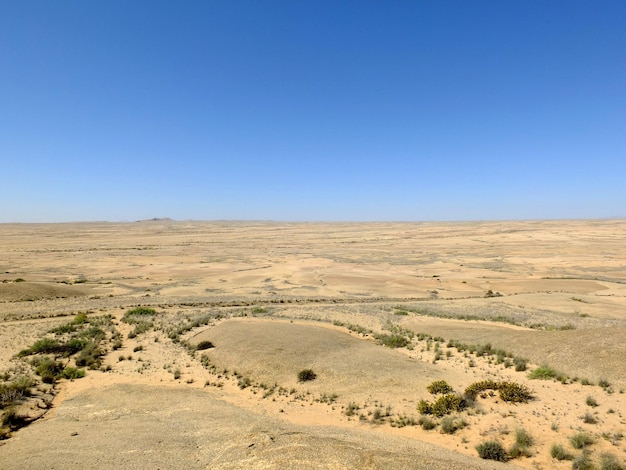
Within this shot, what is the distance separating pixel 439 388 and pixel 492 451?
171 inches

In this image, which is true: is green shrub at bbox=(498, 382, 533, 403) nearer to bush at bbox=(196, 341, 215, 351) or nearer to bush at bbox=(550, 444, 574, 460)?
bush at bbox=(550, 444, 574, 460)

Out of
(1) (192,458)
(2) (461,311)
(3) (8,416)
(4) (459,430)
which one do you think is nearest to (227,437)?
(1) (192,458)

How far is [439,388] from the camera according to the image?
1409 centimetres

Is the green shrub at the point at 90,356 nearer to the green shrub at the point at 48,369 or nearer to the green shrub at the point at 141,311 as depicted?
the green shrub at the point at 48,369

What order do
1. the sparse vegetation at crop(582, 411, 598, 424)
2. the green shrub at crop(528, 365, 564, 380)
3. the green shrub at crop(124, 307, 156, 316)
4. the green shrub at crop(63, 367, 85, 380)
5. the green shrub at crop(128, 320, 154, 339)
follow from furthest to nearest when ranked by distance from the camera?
the green shrub at crop(124, 307, 156, 316) < the green shrub at crop(128, 320, 154, 339) < the green shrub at crop(63, 367, 85, 380) < the green shrub at crop(528, 365, 564, 380) < the sparse vegetation at crop(582, 411, 598, 424)

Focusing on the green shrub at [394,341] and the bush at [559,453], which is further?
the green shrub at [394,341]

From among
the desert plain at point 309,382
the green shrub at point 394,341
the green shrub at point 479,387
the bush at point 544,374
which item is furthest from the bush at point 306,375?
the bush at point 544,374

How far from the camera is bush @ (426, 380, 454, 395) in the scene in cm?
1398

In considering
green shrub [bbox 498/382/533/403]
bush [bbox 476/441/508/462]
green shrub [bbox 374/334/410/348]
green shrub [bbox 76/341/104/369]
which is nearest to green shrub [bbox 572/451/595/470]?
bush [bbox 476/441/508/462]

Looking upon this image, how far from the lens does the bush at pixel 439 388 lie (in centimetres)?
1398

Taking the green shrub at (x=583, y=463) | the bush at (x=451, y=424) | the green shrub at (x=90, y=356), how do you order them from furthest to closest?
the green shrub at (x=90, y=356) < the bush at (x=451, y=424) < the green shrub at (x=583, y=463)

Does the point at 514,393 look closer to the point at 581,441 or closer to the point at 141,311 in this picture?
the point at 581,441

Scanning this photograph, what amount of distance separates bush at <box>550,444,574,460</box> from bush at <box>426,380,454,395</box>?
4.45 m

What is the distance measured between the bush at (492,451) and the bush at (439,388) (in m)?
3.96
